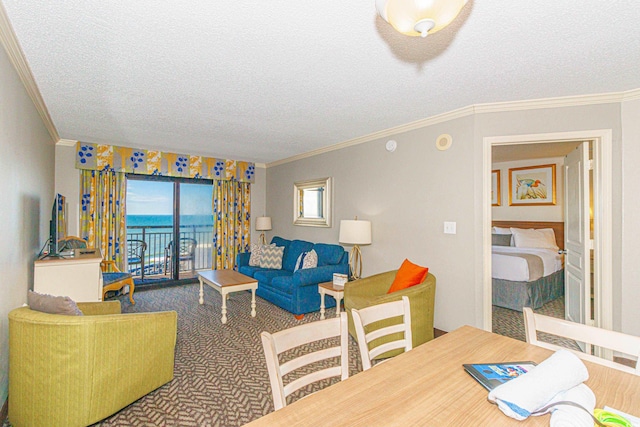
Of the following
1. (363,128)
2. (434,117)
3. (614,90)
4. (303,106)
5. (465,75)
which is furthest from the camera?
(363,128)

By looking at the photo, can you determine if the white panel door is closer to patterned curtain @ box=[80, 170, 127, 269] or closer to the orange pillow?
the orange pillow

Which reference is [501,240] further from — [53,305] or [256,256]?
[53,305]

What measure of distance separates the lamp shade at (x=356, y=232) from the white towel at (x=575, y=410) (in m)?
2.84

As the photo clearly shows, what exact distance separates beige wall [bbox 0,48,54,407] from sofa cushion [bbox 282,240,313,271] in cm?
314

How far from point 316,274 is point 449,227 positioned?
1.77 metres

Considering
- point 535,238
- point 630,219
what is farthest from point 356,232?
point 535,238

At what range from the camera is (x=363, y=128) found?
3.80m

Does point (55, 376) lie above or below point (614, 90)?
below

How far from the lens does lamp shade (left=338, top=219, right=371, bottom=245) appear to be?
3805 mm

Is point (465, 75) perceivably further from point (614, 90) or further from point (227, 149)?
point (227, 149)

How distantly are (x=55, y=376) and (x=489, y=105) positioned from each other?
3.95 meters

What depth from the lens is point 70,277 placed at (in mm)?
2809

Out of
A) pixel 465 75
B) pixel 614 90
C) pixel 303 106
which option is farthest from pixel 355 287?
pixel 614 90

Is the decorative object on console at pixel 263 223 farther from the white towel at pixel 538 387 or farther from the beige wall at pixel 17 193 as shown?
the white towel at pixel 538 387
